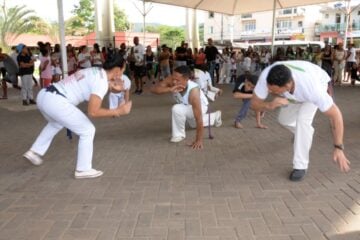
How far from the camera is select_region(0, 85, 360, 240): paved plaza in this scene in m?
3.02

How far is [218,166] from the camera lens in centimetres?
457

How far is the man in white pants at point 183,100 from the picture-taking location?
5293 mm

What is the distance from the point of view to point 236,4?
14523 mm

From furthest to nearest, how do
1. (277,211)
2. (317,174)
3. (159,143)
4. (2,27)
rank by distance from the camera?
(2,27) < (159,143) < (317,174) < (277,211)

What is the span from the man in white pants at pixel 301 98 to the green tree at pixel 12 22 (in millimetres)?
27245

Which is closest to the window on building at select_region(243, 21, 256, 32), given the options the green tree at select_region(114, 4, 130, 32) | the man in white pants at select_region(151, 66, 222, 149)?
the green tree at select_region(114, 4, 130, 32)

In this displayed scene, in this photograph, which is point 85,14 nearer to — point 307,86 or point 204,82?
point 204,82

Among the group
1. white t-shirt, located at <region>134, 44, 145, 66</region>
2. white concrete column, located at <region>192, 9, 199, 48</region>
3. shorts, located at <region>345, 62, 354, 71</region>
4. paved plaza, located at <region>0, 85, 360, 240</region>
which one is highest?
white concrete column, located at <region>192, 9, 199, 48</region>

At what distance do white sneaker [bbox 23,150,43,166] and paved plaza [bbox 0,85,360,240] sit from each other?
3.9 inches

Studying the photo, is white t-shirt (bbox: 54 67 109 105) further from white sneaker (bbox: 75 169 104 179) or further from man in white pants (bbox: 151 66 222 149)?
man in white pants (bbox: 151 66 222 149)

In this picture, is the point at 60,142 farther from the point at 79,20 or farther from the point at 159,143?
the point at 79,20

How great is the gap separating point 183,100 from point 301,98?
7.97 feet

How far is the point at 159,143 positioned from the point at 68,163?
4.75 feet

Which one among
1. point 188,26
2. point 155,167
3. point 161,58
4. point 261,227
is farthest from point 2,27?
point 261,227
